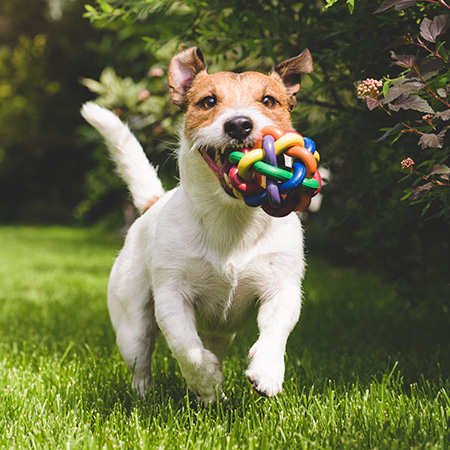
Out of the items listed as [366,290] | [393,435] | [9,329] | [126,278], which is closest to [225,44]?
[126,278]

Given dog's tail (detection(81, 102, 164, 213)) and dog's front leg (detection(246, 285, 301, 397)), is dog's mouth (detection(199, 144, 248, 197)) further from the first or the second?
dog's tail (detection(81, 102, 164, 213))

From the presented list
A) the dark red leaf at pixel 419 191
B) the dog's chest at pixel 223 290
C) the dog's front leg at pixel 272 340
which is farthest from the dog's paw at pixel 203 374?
the dark red leaf at pixel 419 191

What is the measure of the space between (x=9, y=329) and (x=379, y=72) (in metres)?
3.45

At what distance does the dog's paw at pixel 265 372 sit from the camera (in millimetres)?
2236

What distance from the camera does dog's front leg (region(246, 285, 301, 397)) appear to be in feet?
7.39

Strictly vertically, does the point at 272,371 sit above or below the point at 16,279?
above

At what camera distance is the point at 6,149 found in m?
19.8

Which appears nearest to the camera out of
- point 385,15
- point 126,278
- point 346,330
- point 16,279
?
point 385,15

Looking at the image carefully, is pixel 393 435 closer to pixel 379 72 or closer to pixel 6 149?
pixel 379 72

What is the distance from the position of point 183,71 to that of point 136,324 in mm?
1316

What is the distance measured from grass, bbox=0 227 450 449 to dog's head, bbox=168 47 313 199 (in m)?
1.02

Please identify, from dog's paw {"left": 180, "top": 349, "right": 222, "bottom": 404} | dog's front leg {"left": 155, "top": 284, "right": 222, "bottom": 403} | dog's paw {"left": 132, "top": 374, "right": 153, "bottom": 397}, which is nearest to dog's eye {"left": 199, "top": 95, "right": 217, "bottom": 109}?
dog's front leg {"left": 155, "top": 284, "right": 222, "bottom": 403}

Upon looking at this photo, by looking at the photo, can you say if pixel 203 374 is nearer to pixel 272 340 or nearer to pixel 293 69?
pixel 272 340

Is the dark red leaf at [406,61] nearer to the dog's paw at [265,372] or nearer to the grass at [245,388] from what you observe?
the dog's paw at [265,372]
